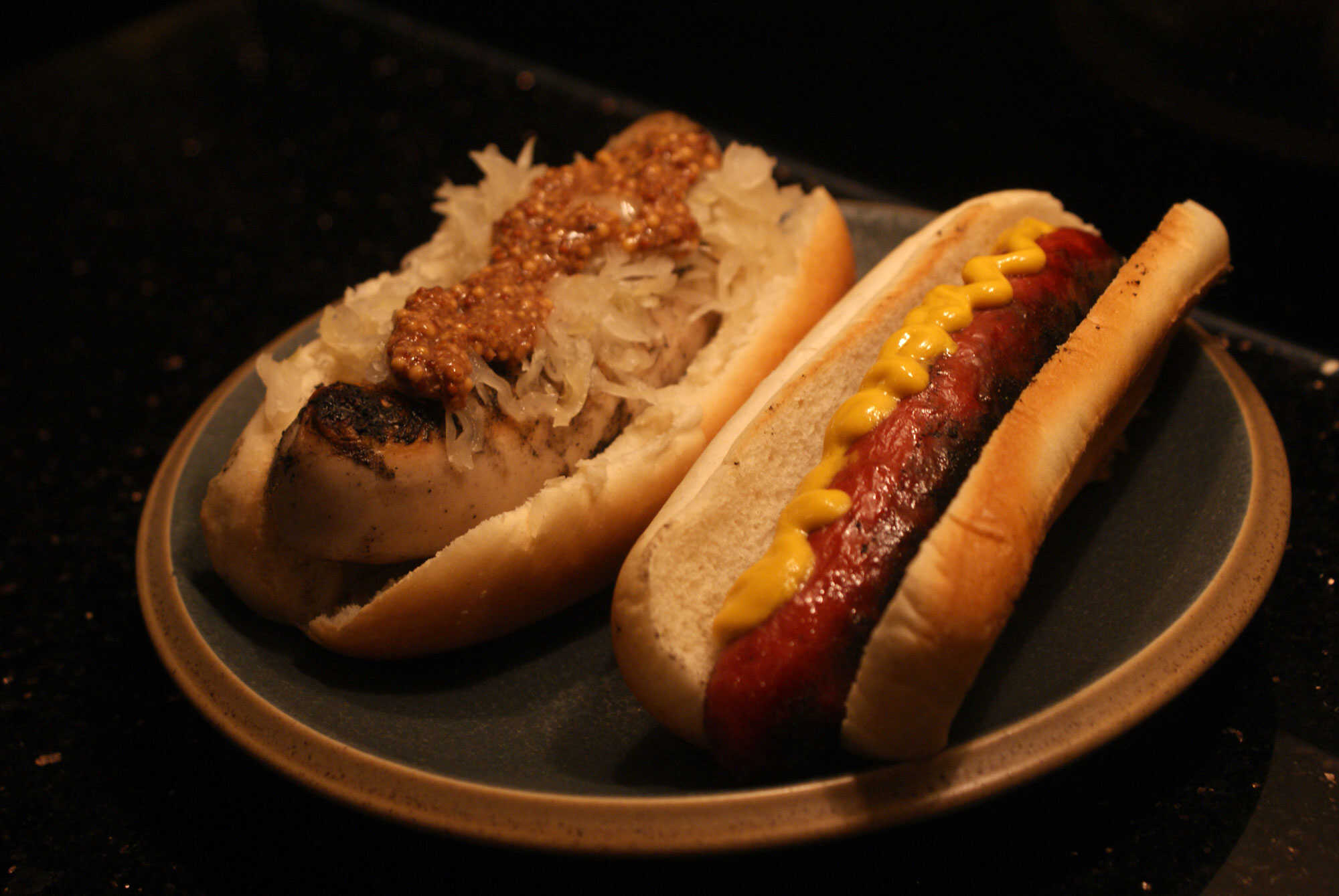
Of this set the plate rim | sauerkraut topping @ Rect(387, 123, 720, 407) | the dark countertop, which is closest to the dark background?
the dark countertop

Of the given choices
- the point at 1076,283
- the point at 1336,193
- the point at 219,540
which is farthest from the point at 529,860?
the point at 1336,193

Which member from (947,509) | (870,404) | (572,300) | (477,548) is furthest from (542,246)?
(947,509)

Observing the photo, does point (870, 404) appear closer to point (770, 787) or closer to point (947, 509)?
point (947, 509)

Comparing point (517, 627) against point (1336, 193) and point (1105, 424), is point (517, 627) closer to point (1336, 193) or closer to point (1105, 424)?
point (1105, 424)

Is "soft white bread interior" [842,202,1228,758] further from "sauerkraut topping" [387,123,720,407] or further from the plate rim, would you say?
"sauerkraut topping" [387,123,720,407]

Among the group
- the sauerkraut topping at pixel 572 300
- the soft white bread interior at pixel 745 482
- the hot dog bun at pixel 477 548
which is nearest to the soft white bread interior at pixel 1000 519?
the soft white bread interior at pixel 745 482
